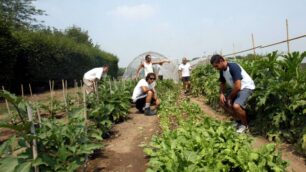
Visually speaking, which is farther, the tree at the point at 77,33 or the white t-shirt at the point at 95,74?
the tree at the point at 77,33

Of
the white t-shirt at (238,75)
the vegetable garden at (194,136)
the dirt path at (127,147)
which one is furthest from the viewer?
the white t-shirt at (238,75)

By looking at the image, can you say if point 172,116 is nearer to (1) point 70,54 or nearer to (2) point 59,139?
(2) point 59,139

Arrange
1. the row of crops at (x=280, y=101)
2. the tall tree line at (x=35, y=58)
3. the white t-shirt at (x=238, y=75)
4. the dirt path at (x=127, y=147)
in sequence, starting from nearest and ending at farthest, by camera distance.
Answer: the dirt path at (x=127, y=147)
the row of crops at (x=280, y=101)
the white t-shirt at (x=238, y=75)
the tall tree line at (x=35, y=58)

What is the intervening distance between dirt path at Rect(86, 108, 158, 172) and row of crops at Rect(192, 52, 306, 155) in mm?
2146

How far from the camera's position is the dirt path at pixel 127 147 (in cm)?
474

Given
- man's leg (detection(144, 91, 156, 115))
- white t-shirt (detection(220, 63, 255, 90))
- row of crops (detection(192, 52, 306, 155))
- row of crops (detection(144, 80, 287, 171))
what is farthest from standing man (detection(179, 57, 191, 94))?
row of crops (detection(144, 80, 287, 171))

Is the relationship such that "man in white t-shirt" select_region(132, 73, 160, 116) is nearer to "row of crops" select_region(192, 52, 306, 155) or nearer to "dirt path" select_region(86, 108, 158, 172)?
"dirt path" select_region(86, 108, 158, 172)

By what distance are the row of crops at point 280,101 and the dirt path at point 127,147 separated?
2146 mm

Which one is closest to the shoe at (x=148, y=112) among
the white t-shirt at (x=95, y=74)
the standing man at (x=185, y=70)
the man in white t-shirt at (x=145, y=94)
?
the man in white t-shirt at (x=145, y=94)

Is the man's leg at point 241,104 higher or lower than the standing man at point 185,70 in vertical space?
lower

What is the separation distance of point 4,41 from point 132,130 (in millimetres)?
8560

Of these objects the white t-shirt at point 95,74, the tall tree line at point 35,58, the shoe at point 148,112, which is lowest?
the shoe at point 148,112

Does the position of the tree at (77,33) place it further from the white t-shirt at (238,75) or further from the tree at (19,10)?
the white t-shirt at (238,75)

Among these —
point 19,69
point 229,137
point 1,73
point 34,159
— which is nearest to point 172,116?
point 229,137
